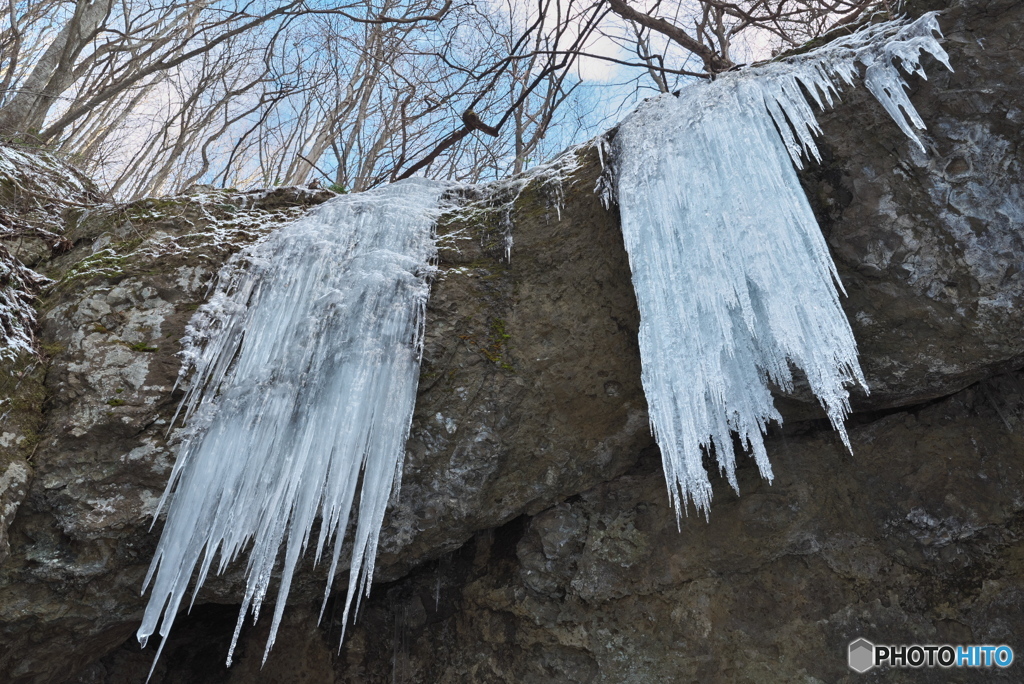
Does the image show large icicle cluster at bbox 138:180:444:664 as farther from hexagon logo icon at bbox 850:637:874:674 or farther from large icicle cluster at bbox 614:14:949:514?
hexagon logo icon at bbox 850:637:874:674

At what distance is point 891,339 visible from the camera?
253 cm

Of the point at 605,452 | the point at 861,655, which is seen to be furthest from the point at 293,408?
the point at 861,655

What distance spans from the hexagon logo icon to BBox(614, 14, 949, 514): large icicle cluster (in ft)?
3.31

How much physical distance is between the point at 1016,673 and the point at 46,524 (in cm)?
402

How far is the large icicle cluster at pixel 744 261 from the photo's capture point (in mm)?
2359

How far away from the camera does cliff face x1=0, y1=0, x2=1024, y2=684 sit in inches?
94.3

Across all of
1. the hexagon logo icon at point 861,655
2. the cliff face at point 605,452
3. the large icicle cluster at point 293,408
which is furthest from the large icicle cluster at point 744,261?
the large icicle cluster at point 293,408

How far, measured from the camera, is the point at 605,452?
9.98ft

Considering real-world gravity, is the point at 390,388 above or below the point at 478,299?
below

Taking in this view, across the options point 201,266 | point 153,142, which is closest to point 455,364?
point 201,266

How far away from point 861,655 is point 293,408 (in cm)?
273

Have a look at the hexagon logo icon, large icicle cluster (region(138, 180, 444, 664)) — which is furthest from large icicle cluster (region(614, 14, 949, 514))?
large icicle cluster (region(138, 180, 444, 664))

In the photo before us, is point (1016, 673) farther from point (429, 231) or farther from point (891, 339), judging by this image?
point (429, 231)

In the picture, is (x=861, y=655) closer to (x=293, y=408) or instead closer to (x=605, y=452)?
(x=605, y=452)
